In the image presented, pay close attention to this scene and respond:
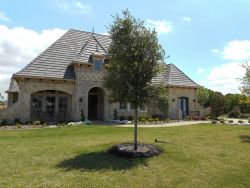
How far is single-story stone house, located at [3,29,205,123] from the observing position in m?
23.7

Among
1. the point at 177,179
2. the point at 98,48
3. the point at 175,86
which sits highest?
the point at 98,48

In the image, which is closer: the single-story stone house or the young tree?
the young tree

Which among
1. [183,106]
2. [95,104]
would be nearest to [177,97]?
[183,106]

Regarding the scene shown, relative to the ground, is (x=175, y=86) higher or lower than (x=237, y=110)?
higher

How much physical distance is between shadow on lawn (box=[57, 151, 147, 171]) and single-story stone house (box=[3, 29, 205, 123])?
39.7 ft

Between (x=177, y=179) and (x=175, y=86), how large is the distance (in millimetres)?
22934

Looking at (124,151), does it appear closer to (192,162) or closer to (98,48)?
(192,162)

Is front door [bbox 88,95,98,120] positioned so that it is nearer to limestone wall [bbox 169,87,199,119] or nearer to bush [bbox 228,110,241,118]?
limestone wall [bbox 169,87,199,119]

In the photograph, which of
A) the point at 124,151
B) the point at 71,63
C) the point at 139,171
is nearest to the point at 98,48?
the point at 71,63

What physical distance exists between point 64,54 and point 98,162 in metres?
19.0

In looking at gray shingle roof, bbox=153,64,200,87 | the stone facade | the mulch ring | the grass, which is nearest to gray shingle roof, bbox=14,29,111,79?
the stone facade

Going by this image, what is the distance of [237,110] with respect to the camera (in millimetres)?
39500

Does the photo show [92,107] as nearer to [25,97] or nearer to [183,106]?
[25,97]

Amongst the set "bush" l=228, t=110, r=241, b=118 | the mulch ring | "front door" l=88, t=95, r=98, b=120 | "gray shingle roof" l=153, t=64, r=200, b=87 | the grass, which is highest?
"gray shingle roof" l=153, t=64, r=200, b=87
